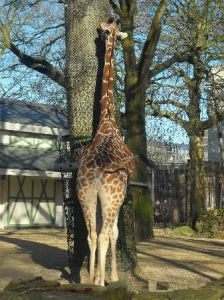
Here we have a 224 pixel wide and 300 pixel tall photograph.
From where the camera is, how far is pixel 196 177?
73.6 ft

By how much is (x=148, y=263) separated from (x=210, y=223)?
10506 millimetres


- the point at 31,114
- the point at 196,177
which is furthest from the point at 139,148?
the point at 31,114

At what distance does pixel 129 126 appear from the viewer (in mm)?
15672

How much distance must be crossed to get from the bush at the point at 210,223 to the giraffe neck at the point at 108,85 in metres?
12.9

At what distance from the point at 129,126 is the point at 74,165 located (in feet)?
21.4

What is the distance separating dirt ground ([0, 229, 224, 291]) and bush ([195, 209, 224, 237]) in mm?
6299

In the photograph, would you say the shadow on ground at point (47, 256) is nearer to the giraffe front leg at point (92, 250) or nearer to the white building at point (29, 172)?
the giraffe front leg at point (92, 250)

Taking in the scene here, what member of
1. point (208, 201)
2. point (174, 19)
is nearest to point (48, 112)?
point (208, 201)

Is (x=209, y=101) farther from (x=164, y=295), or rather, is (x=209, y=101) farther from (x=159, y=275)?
(x=164, y=295)

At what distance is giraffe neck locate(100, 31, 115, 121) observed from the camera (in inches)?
349

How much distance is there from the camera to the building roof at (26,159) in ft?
78.9

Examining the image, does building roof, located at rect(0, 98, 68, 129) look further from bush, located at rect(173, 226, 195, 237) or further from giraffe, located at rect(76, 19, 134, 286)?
giraffe, located at rect(76, 19, 134, 286)

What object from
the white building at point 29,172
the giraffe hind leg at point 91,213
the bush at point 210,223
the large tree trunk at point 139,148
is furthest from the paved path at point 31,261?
the white building at point 29,172

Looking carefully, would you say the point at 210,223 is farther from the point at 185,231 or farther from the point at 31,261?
the point at 31,261
